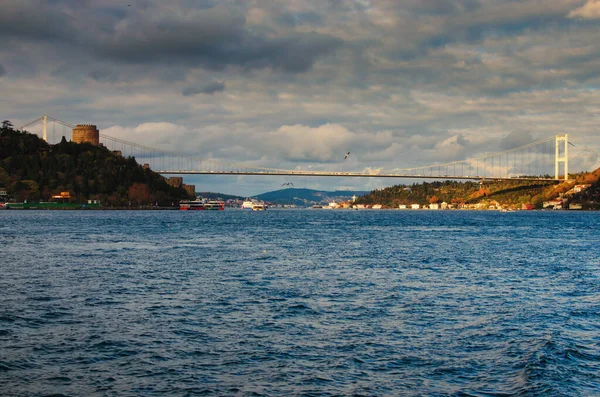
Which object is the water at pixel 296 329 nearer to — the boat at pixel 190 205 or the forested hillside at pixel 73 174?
the forested hillside at pixel 73 174

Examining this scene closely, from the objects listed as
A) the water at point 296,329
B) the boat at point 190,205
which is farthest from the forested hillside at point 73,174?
the water at point 296,329

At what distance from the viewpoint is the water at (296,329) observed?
35.1 ft

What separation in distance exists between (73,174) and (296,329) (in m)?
174

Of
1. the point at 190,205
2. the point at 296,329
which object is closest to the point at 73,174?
the point at 190,205

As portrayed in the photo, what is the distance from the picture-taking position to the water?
35.1 feet

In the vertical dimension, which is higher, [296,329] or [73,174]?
[73,174]

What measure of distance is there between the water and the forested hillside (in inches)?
5849

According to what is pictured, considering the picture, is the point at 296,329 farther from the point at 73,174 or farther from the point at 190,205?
the point at 190,205

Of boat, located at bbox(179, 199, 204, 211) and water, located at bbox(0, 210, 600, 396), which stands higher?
boat, located at bbox(179, 199, 204, 211)

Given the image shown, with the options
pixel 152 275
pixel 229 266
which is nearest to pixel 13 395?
pixel 152 275

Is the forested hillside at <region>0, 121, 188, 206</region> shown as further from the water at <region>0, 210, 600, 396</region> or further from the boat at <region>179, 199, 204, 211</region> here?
the water at <region>0, 210, 600, 396</region>

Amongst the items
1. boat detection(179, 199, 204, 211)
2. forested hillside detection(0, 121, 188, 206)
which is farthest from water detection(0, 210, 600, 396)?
boat detection(179, 199, 204, 211)

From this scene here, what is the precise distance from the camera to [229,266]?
93.6ft

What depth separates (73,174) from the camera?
174 metres
